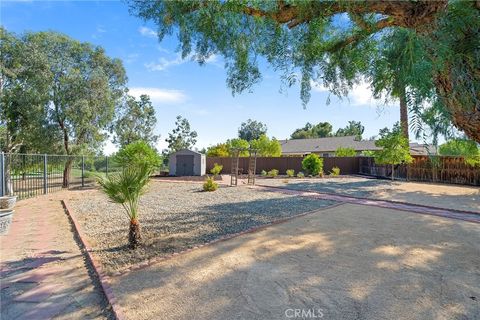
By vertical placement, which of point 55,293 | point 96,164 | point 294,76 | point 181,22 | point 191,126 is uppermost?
point 191,126

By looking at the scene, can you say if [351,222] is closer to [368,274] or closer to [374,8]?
[368,274]

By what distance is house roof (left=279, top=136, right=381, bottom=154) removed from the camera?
33938 millimetres

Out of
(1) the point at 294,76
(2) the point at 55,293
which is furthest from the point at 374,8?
(2) the point at 55,293

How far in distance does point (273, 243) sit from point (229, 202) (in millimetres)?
4804

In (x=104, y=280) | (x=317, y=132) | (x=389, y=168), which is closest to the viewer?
(x=104, y=280)

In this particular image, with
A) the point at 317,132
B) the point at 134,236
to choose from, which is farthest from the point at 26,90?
the point at 317,132

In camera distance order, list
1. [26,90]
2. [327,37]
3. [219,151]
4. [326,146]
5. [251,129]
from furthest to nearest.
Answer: [251,129], [326,146], [219,151], [26,90], [327,37]

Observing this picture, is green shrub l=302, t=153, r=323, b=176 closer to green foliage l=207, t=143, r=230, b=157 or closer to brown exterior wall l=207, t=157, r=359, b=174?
brown exterior wall l=207, t=157, r=359, b=174

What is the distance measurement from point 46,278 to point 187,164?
20.2 meters

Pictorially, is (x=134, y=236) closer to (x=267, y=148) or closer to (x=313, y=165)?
(x=313, y=165)

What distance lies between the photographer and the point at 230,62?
4.40 m

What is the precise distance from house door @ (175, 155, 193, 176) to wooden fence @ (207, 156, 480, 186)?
2850 millimetres

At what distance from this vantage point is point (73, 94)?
1627cm

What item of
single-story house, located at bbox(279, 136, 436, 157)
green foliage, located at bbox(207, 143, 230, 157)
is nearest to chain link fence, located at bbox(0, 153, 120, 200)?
green foliage, located at bbox(207, 143, 230, 157)
